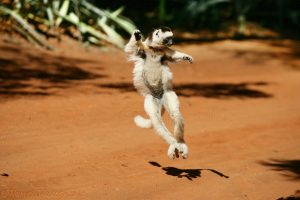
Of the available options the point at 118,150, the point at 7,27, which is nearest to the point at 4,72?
the point at 7,27

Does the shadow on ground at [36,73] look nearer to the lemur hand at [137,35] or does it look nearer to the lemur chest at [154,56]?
the lemur chest at [154,56]

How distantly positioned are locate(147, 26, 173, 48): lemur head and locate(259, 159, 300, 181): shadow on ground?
2.63 m

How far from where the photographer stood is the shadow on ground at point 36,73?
42.4 feet

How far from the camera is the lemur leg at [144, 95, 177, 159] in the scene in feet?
23.6

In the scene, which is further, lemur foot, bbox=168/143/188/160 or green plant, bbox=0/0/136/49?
green plant, bbox=0/0/136/49

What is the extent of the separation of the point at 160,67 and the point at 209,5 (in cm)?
1651

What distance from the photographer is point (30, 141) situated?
29.8 feet

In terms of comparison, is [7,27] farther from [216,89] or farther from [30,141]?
[30,141]

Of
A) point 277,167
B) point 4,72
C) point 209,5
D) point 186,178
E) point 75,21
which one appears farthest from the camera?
point 209,5

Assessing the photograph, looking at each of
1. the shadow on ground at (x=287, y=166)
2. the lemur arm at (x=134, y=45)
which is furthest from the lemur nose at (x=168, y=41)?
the shadow on ground at (x=287, y=166)

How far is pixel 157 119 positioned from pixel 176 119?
0.77ft

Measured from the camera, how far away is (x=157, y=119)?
7289 mm

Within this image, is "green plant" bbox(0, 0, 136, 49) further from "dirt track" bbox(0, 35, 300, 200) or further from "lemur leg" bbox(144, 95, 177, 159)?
"lemur leg" bbox(144, 95, 177, 159)

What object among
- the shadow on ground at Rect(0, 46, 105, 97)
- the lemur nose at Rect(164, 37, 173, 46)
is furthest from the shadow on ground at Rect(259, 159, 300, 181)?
the shadow on ground at Rect(0, 46, 105, 97)
